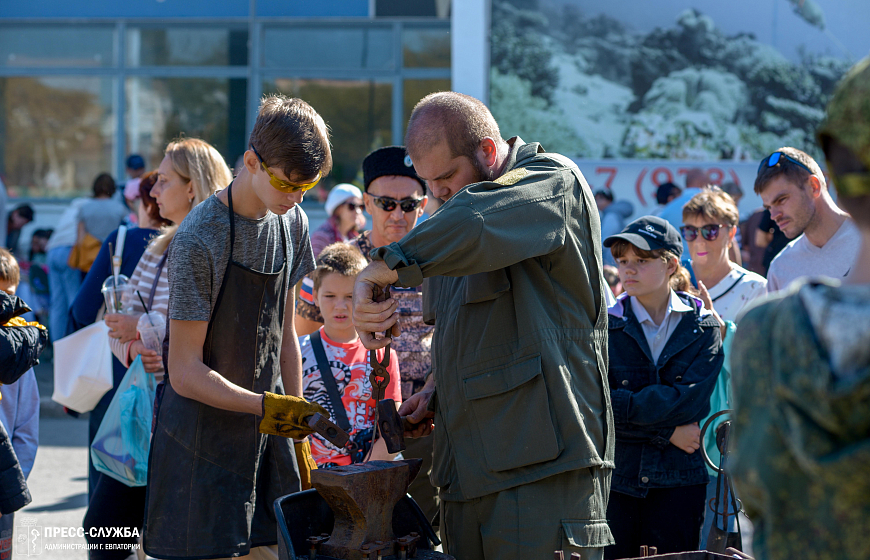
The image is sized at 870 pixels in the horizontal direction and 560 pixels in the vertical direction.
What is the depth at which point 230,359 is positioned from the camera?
101 inches

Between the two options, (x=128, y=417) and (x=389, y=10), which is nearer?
(x=128, y=417)

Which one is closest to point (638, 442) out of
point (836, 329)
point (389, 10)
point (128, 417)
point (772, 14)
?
point (128, 417)

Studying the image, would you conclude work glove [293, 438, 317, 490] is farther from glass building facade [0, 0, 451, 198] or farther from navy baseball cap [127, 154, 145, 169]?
glass building facade [0, 0, 451, 198]

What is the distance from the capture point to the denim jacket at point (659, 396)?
3.39 m

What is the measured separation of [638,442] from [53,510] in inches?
155

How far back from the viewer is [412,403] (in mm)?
2666

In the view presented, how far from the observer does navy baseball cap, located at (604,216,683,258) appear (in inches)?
145

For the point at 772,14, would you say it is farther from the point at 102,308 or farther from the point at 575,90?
the point at 102,308

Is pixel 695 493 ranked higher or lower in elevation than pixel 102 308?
lower

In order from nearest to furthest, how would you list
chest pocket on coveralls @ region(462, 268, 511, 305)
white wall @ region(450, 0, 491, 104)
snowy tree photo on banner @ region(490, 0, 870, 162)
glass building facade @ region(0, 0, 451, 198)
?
chest pocket on coveralls @ region(462, 268, 511, 305) < white wall @ region(450, 0, 491, 104) < snowy tree photo on banner @ region(490, 0, 870, 162) < glass building facade @ region(0, 0, 451, 198)

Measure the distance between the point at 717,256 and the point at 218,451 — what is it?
3.02 metres

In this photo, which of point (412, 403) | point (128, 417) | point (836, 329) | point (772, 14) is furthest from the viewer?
point (772, 14)

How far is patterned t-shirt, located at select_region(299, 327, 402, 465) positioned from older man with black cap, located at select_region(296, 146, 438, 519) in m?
0.13

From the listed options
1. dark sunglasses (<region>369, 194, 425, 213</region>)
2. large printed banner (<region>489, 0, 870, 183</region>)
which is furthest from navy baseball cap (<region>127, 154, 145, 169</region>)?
dark sunglasses (<region>369, 194, 425, 213</region>)
